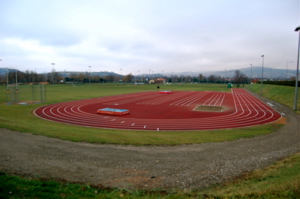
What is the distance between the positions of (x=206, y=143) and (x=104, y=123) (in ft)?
35.8

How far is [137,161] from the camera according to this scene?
899 centimetres

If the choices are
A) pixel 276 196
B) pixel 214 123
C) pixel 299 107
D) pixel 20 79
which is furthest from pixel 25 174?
pixel 20 79

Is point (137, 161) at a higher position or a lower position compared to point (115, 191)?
lower

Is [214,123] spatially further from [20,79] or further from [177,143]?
[20,79]

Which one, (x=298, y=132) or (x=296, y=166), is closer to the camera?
(x=296, y=166)

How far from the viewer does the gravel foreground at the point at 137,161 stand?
7064mm

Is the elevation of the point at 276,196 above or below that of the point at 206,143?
above

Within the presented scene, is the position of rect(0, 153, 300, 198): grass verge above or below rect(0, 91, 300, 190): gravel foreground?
above

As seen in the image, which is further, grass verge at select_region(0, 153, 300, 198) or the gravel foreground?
the gravel foreground

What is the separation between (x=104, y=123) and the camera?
66.0 ft

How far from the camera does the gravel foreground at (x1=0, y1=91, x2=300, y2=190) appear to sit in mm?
7064

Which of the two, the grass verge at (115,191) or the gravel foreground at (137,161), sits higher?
the grass verge at (115,191)

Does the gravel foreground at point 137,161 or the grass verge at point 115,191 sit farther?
the gravel foreground at point 137,161

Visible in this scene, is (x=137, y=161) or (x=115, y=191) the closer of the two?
(x=115, y=191)
